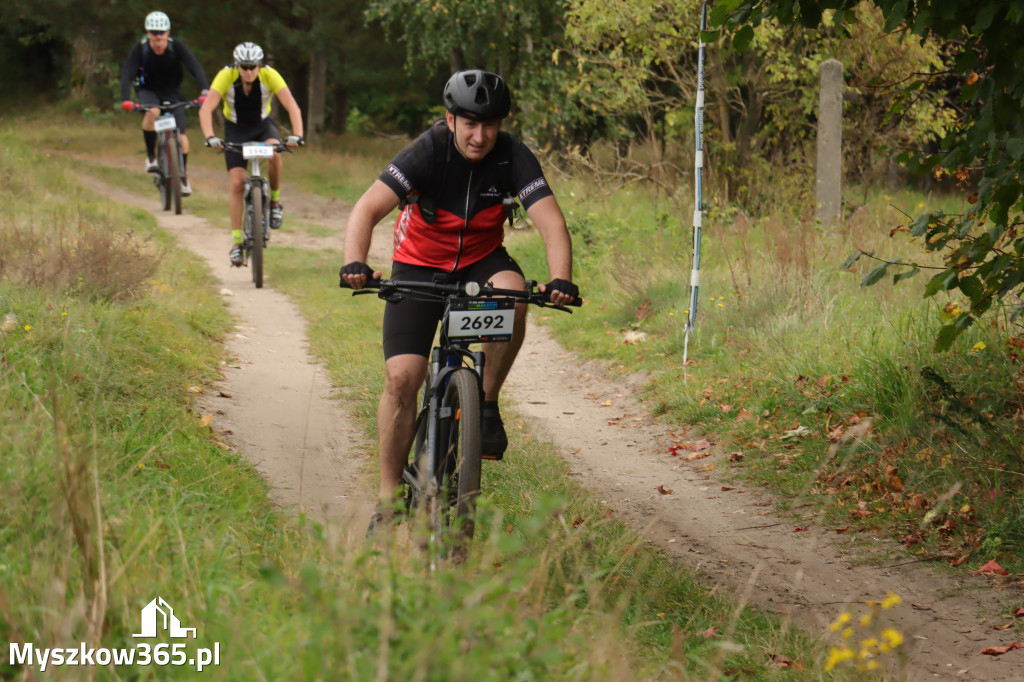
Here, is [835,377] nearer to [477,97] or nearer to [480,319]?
[480,319]

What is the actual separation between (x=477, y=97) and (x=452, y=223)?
591mm

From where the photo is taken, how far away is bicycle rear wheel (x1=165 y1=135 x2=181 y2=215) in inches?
550

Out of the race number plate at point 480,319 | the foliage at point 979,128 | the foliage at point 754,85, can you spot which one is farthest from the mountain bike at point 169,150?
the foliage at point 979,128

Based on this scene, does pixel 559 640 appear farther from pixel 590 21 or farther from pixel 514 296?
pixel 590 21

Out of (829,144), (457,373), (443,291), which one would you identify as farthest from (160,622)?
(829,144)

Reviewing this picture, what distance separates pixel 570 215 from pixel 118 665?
38.1ft

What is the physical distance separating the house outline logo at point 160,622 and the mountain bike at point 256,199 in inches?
331

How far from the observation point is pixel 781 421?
6.74 meters

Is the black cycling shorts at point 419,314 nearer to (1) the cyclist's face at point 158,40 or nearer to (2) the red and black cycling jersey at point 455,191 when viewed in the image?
(2) the red and black cycling jersey at point 455,191

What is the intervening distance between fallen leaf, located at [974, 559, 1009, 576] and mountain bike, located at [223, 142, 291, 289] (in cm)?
801

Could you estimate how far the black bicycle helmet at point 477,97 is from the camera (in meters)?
4.19

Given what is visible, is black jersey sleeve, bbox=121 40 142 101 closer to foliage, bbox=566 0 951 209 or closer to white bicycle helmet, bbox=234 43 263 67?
white bicycle helmet, bbox=234 43 263 67

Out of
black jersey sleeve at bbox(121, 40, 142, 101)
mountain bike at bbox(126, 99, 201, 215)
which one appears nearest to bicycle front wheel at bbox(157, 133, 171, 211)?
mountain bike at bbox(126, 99, 201, 215)

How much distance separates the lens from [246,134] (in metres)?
10.9
